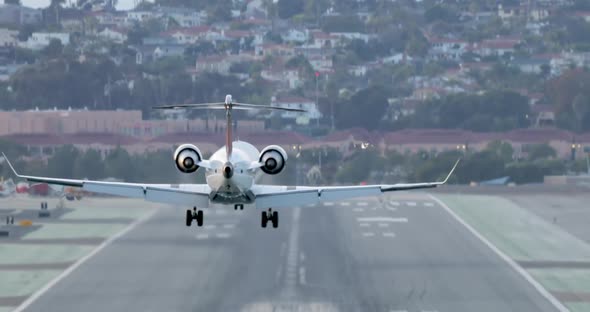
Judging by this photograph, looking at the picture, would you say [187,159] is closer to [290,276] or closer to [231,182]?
[231,182]

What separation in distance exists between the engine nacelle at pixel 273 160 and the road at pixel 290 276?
249 feet

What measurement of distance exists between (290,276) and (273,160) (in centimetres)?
9579

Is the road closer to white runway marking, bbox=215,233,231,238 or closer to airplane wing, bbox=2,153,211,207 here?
white runway marking, bbox=215,233,231,238

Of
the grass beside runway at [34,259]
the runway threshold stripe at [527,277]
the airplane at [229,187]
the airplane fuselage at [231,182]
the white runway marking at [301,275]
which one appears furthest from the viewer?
the white runway marking at [301,275]

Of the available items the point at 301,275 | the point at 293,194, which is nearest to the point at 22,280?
the point at 301,275

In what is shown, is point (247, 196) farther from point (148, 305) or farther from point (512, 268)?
point (512, 268)

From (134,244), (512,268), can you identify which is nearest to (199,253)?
(134,244)

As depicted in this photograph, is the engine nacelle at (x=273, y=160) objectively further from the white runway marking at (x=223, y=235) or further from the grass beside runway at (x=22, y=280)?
the white runway marking at (x=223, y=235)

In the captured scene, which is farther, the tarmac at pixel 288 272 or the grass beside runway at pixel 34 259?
the grass beside runway at pixel 34 259

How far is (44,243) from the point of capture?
18938 centimetres

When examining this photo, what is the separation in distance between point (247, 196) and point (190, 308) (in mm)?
79086

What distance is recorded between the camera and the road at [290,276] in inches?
6083

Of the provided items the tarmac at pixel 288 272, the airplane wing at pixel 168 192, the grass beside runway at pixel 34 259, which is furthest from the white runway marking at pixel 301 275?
the airplane wing at pixel 168 192

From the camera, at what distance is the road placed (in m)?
Result: 154
